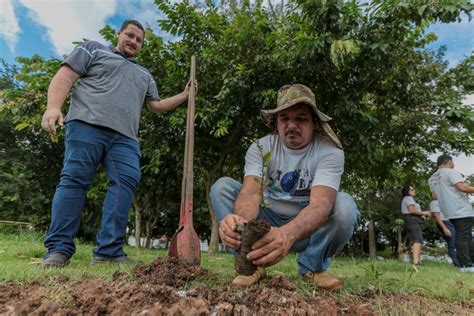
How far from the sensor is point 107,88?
298 cm

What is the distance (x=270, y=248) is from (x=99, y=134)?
183 cm

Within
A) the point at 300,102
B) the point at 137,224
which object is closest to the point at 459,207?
the point at 300,102

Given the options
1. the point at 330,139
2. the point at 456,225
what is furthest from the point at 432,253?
the point at 330,139

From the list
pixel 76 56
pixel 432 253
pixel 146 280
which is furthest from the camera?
pixel 432 253

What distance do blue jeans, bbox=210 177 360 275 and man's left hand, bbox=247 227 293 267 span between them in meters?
0.65

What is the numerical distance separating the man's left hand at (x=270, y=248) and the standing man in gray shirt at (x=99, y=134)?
1546 mm

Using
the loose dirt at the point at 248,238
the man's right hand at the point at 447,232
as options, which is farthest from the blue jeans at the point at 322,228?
the man's right hand at the point at 447,232

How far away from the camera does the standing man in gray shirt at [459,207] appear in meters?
4.96

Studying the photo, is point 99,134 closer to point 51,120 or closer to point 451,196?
point 51,120

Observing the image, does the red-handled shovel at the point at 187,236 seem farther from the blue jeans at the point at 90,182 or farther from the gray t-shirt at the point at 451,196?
the gray t-shirt at the point at 451,196

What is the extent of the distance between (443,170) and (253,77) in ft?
10.2

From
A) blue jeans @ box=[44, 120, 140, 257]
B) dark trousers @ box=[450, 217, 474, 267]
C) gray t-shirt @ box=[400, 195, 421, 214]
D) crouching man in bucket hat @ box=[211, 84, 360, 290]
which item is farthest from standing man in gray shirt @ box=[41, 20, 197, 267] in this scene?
gray t-shirt @ box=[400, 195, 421, 214]

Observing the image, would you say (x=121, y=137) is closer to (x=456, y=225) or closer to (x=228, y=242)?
(x=228, y=242)

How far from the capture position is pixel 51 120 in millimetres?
2566
